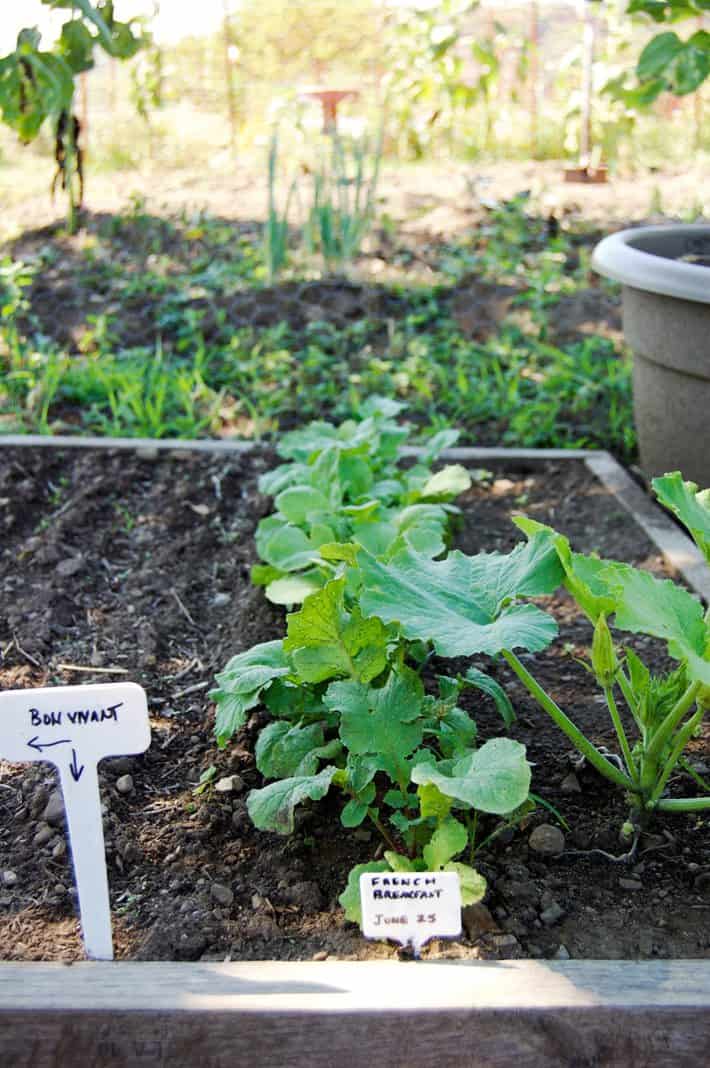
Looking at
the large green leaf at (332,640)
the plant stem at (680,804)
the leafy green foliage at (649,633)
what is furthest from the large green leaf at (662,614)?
the large green leaf at (332,640)

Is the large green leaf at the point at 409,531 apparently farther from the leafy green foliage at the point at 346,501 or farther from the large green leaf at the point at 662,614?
the large green leaf at the point at 662,614

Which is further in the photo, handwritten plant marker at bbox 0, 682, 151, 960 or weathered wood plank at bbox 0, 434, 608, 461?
weathered wood plank at bbox 0, 434, 608, 461

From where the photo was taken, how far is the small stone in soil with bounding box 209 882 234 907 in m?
1.29

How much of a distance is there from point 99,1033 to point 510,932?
0.47 m

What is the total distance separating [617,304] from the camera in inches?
149

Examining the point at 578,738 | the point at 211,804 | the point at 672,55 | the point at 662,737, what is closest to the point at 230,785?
the point at 211,804

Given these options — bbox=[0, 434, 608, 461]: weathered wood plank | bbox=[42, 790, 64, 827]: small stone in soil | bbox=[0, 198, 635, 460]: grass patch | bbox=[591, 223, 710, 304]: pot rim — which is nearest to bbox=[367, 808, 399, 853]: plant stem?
bbox=[42, 790, 64, 827]: small stone in soil

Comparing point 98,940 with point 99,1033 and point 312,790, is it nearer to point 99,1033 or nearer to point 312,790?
point 99,1033

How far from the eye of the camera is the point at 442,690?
59.1 inches

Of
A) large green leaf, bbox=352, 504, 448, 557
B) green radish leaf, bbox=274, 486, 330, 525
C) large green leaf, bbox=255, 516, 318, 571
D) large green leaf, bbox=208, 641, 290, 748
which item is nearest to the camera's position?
large green leaf, bbox=208, 641, 290, 748

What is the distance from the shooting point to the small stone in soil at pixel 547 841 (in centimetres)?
135

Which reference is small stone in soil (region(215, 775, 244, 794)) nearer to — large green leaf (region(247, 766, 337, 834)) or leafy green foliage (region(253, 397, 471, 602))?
large green leaf (region(247, 766, 337, 834))

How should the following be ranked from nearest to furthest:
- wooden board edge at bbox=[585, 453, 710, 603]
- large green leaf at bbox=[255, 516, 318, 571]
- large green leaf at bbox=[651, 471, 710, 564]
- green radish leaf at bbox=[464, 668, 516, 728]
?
large green leaf at bbox=[651, 471, 710, 564], green radish leaf at bbox=[464, 668, 516, 728], large green leaf at bbox=[255, 516, 318, 571], wooden board edge at bbox=[585, 453, 710, 603]

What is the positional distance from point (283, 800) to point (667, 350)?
1551 mm
